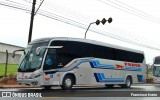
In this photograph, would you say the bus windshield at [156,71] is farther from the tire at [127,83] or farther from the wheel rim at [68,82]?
the wheel rim at [68,82]

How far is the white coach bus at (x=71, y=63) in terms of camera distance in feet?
67.9

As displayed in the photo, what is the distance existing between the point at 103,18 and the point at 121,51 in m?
8.45

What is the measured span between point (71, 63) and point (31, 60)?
265 centimetres

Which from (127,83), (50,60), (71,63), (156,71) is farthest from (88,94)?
(156,71)

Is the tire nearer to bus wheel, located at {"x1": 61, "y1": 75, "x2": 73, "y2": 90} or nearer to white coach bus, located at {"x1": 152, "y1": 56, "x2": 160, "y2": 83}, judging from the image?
bus wheel, located at {"x1": 61, "y1": 75, "x2": 73, "y2": 90}

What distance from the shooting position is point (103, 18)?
119 ft

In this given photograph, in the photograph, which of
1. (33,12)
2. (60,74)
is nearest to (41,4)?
(33,12)

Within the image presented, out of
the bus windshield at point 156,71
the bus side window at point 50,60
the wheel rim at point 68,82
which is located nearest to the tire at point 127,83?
the wheel rim at point 68,82

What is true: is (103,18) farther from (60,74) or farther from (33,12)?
(60,74)

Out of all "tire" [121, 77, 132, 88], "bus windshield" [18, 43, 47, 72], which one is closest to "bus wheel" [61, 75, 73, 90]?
"bus windshield" [18, 43, 47, 72]

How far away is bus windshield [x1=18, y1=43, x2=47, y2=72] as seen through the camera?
20.7m

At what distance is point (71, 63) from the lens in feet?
73.2

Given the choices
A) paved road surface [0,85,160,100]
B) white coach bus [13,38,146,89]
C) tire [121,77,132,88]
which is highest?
white coach bus [13,38,146,89]

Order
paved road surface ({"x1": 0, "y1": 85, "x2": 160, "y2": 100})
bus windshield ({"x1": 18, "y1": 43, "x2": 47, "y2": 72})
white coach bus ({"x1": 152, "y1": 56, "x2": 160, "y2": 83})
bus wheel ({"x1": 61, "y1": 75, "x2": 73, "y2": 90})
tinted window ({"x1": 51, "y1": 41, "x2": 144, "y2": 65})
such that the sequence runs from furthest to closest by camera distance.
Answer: white coach bus ({"x1": 152, "y1": 56, "x2": 160, "y2": 83})
tinted window ({"x1": 51, "y1": 41, "x2": 144, "y2": 65})
bus wheel ({"x1": 61, "y1": 75, "x2": 73, "y2": 90})
bus windshield ({"x1": 18, "y1": 43, "x2": 47, "y2": 72})
paved road surface ({"x1": 0, "y1": 85, "x2": 160, "y2": 100})
